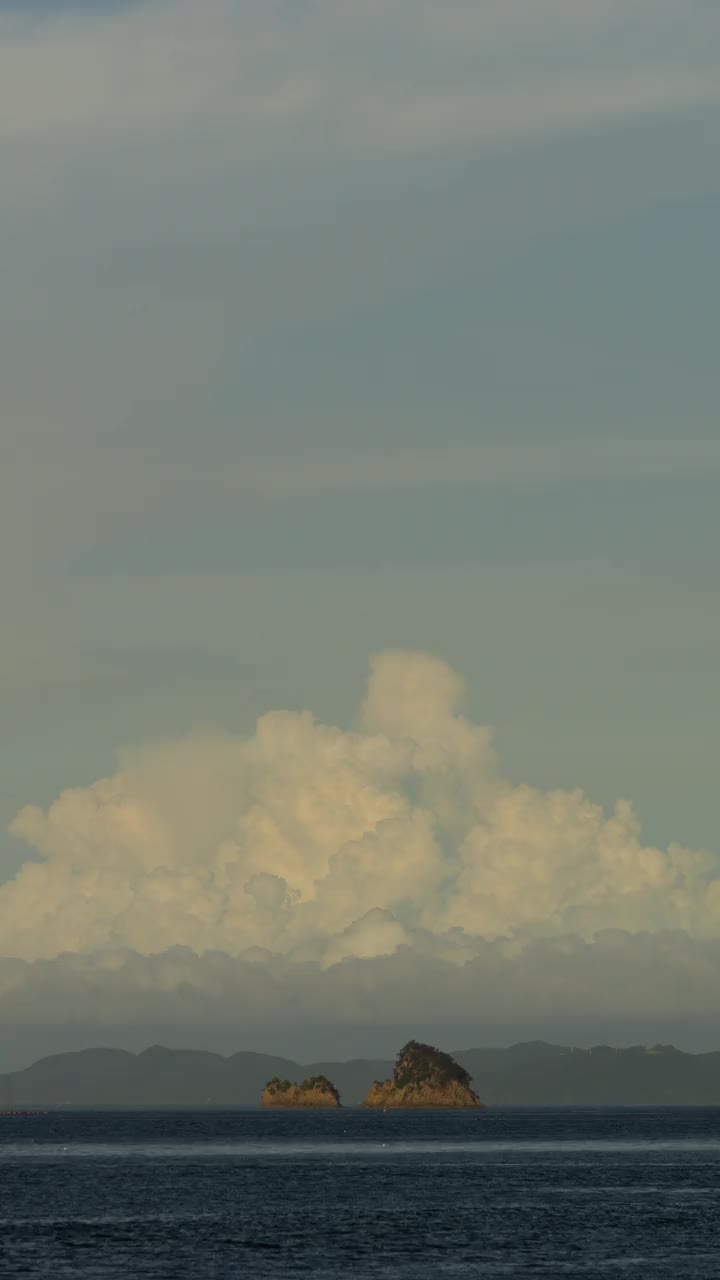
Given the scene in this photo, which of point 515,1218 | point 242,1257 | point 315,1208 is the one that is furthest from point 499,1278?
point 315,1208

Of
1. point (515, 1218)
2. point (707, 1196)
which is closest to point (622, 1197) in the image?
point (707, 1196)

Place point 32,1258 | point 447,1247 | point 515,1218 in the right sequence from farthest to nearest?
point 515,1218
point 447,1247
point 32,1258

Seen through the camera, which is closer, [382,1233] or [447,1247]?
[447,1247]

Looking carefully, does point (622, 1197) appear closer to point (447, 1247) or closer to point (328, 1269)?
point (447, 1247)

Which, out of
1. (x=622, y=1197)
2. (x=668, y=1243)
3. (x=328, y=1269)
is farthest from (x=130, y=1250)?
(x=622, y=1197)

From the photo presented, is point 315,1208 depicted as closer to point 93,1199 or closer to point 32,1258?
point 93,1199

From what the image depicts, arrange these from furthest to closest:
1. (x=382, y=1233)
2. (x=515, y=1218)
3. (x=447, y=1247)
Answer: (x=515, y=1218), (x=382, y=1233), (x=447, y=1247)

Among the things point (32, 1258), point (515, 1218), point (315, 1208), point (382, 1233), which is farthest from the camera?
point (315, 1208)

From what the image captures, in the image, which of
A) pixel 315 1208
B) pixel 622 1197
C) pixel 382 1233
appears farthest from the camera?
pixel 622 1197

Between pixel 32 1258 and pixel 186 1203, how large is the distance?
57082 mm

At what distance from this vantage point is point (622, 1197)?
196125 mm

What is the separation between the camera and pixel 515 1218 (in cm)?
16850

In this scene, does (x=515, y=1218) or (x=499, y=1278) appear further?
(x=515, y=1218)

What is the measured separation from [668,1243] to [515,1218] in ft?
83.0
